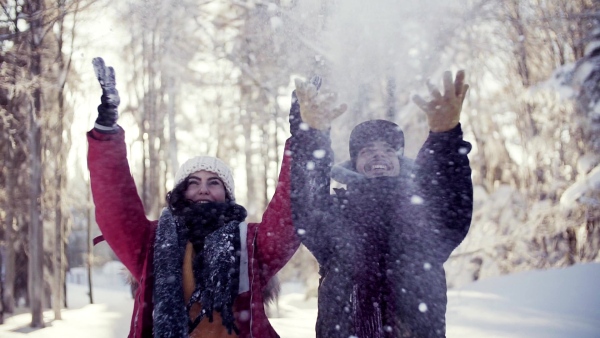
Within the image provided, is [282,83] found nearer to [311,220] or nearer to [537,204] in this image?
[537,204]

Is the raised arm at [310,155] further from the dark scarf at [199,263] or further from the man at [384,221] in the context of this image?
the dark scarf at [199,263]

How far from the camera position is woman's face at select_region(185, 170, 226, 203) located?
207cm

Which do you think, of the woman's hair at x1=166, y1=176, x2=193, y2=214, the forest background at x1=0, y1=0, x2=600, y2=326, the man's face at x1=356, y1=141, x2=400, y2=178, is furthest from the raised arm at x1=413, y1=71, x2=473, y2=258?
the forest background at x1=0, y1=0, x2=600, y2=326

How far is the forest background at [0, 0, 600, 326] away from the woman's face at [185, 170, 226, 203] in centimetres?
467

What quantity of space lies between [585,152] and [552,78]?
4.11 ft

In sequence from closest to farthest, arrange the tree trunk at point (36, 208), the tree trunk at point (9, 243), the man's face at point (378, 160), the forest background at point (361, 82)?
the man's face at point (378, 160) → the forest background at point (361, 82) → the tree trunk at point (36, 208) → the tree trunk at point (9, 243)

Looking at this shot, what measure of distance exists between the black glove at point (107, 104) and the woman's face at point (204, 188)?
0.40m

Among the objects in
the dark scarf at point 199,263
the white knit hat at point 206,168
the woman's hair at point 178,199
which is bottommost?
the dark scarf at point 199,263

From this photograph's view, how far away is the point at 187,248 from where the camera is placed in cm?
204

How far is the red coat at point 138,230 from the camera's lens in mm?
1854

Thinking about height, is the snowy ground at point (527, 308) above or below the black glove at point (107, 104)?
below

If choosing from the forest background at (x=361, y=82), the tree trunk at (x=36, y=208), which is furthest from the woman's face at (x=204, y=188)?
the tree trunk at (x=36, y=208)

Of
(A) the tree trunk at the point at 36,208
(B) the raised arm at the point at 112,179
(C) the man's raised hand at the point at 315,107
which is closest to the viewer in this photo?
(C) the man's raised hand at the point at 315,107

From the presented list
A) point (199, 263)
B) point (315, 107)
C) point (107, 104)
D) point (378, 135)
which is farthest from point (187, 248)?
point (378, 135)
